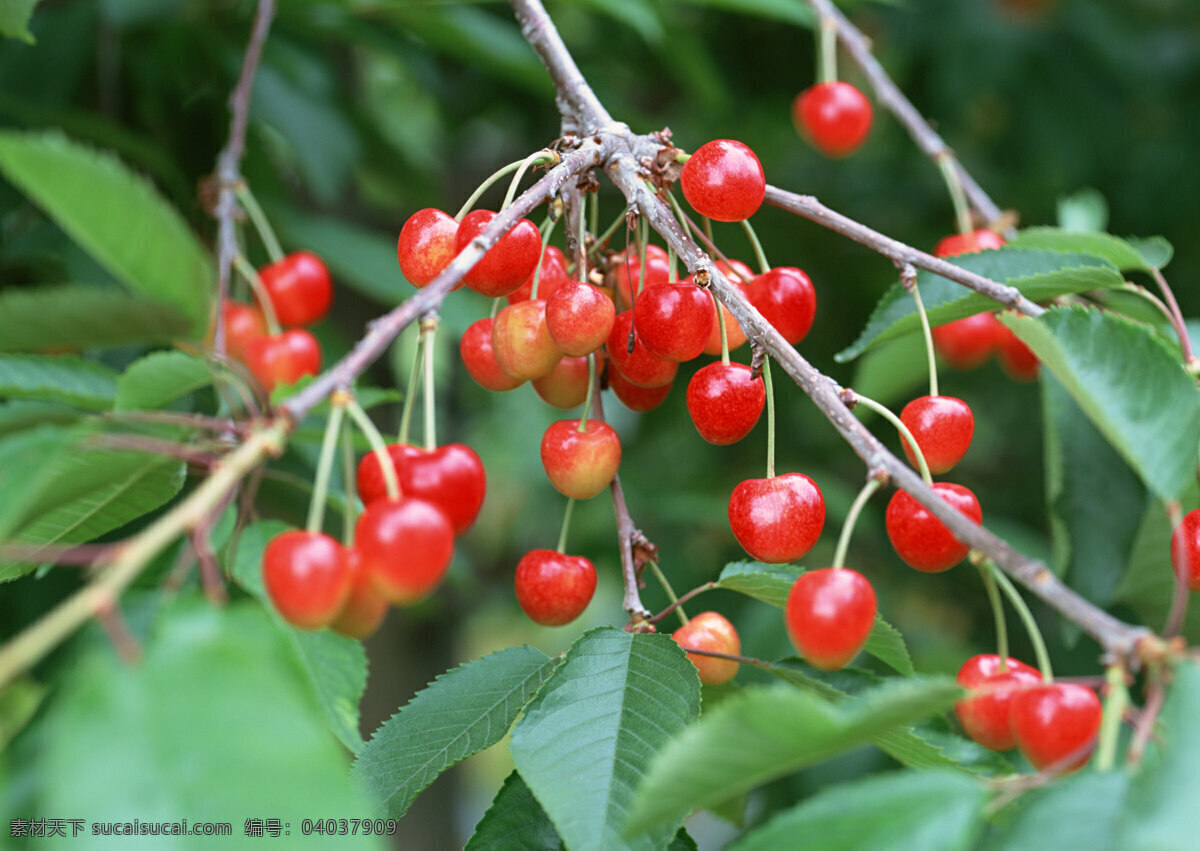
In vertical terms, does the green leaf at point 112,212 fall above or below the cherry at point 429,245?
below

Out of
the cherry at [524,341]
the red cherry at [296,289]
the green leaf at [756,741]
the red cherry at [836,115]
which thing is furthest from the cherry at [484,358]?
the red cherry at [836,115]

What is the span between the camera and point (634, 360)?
119 centimetres

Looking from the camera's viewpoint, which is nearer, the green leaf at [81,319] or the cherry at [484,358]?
the green leaf at [81,319]

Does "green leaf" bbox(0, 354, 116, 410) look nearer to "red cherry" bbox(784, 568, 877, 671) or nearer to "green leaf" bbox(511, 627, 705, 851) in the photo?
"green leaf" bbox(511, 627, 705, 851)

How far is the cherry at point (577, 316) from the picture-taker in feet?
3.35

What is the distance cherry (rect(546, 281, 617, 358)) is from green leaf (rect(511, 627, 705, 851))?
0.33m

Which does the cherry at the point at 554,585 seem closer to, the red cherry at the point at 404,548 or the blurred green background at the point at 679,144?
the red cherry at the point at 404,548

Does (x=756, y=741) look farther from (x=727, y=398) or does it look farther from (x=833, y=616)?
(x=727, y=398)

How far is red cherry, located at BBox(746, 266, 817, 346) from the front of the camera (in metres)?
1.25

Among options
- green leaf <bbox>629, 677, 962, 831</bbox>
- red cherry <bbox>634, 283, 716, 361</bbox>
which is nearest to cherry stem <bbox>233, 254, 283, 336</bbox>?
red cherry <bbox>634, 283, 716, 361</bbox>

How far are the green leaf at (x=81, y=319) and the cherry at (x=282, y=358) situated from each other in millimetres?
808

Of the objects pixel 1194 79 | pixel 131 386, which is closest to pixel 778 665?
pixel 131 386

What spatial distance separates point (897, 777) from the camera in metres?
0.71

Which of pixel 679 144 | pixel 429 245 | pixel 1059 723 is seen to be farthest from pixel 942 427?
pixel 679 144
